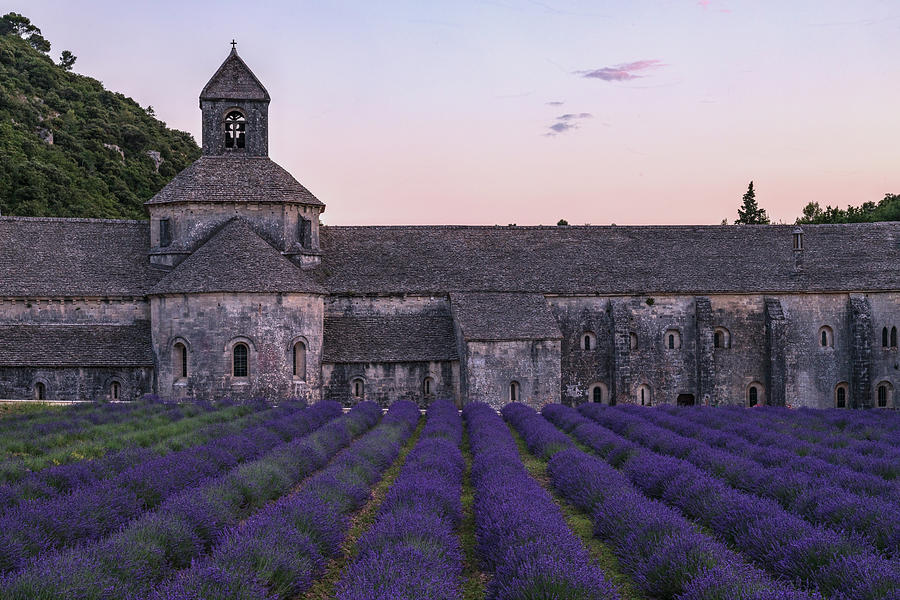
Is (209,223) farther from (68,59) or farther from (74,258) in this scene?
(68,59)

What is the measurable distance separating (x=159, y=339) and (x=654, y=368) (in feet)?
67.6

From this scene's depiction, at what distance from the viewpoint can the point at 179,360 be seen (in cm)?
3150

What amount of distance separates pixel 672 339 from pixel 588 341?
12.2 feet

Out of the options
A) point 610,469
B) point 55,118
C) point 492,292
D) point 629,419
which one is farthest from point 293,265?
point 55,118

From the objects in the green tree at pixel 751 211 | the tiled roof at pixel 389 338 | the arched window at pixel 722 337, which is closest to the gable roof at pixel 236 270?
the tiled roof at pixel 389 338

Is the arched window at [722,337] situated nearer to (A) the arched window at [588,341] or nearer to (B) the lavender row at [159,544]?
(A) the arched window at [588,341]

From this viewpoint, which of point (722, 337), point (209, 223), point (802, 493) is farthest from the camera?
point (722, 337)

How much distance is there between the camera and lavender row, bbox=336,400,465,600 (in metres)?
7.83

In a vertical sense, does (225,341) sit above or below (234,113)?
below

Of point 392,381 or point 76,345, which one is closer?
point 76,345

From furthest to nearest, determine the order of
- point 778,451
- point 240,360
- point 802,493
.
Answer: point 240,360
point 778,451
point 802,493

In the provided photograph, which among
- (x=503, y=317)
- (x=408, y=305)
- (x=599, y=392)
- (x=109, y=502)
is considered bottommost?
(x=599, y=392)

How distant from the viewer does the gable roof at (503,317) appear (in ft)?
107

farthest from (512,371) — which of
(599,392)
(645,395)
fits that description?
(645,395)
